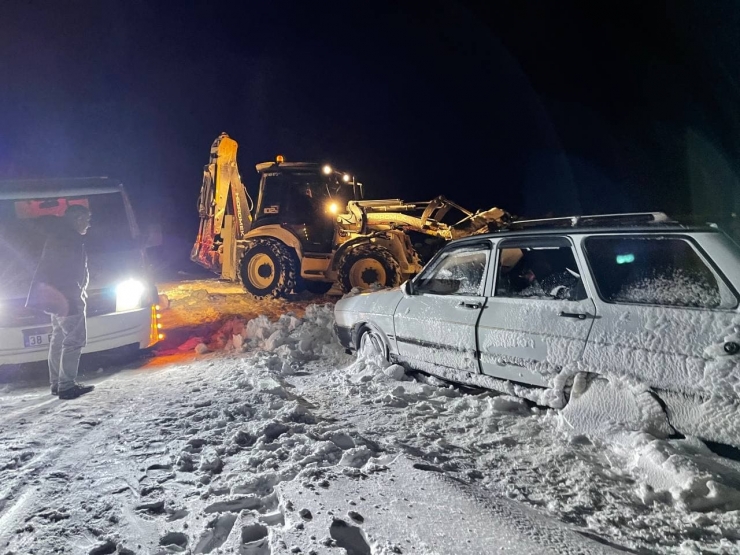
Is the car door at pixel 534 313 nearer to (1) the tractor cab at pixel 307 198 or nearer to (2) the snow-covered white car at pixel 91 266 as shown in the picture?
(2) the snow-covered white car at pixel 91 266

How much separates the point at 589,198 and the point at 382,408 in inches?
1120

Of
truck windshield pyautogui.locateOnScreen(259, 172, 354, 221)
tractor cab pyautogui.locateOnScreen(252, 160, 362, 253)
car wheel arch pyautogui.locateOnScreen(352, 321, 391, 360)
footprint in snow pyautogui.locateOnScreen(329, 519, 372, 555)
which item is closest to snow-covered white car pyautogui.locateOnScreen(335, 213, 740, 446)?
car wheel arch pyautogui.locateOnScreen(352, 321, 391, 360)

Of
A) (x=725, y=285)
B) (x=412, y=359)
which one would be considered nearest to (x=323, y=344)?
(x=412, y=359)

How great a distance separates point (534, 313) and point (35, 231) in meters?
6.02

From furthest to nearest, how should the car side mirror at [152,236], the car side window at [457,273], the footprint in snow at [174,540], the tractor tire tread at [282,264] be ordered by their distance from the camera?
the tractor tire tread at [282,264] < the car side mirror at [152,236] < the car side window at [457,273] < the footprint in snow at [174,540]

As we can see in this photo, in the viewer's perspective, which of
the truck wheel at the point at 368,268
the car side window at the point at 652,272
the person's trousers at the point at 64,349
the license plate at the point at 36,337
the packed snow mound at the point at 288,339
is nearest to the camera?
the car side window at the point at 652,272

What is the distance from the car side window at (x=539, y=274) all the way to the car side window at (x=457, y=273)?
0.62 ft

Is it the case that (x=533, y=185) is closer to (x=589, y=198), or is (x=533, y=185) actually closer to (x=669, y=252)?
(x=589, y=198)

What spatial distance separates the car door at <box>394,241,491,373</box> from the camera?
409 cm

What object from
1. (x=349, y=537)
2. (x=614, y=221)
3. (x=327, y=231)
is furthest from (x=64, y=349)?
(x=327, y=231)

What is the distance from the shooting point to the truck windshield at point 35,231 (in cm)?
560

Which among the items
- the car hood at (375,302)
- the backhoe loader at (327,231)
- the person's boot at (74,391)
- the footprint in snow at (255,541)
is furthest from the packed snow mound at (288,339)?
the footprint in snow at (255,541)

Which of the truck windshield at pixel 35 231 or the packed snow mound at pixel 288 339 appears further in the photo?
the packed snow mound at pixel 288 339

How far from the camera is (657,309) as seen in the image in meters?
2.99
